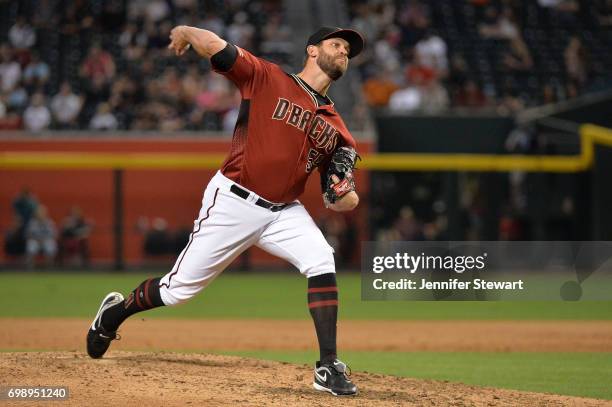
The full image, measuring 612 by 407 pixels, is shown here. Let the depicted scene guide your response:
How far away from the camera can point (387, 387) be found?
5.76m

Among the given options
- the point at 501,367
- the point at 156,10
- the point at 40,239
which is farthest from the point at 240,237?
the point at 156,10

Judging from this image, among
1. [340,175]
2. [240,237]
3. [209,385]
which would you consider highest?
[340,175]

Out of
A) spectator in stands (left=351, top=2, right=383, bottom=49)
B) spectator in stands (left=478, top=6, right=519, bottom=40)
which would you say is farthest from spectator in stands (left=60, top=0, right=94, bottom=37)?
spectator in stands (left=478, top=6, right=519, bottom=40)

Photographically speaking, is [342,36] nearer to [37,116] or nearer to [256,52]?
[37,116]

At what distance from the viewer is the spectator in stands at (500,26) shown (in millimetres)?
18766

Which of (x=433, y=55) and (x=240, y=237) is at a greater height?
(x=433, y=55)

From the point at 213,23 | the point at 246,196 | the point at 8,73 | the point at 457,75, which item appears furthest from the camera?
the point at 213,23

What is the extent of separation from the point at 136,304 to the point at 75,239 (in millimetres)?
10626

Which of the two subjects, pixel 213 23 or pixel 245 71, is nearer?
pixel 245 71

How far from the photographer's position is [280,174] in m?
5.45

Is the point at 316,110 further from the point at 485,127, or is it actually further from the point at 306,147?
the point at 485,127

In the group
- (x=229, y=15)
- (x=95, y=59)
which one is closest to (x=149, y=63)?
(x=95, y=59)

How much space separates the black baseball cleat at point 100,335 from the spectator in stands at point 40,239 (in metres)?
10.0

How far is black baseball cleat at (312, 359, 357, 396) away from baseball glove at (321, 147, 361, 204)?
93cm
